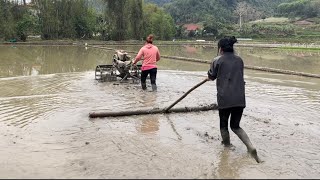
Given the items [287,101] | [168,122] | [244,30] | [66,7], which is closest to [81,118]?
[168,122]

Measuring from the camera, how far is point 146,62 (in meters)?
11.0

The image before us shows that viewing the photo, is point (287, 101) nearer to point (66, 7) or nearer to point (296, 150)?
point (296, 150)

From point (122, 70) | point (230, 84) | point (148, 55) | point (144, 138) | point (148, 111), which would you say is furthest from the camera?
point (122, 70)

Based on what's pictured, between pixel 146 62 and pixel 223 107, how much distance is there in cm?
578

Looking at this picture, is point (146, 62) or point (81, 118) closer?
point (81, 118)

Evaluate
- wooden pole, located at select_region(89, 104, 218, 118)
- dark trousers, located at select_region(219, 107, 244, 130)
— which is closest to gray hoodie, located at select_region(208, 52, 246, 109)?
dark trousers, located at select_region(219, 107, 244, 130)

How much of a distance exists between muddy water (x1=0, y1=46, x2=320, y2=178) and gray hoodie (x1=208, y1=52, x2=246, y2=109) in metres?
0.78

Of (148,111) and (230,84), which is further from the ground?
(230,84)

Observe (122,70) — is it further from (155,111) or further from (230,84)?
(230,84)

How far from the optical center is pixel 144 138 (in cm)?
623

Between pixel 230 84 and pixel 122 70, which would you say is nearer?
pixel 230 84

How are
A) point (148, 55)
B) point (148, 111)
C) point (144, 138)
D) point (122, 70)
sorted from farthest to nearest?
point (122, 70), point (148, 55), point (148, 111), point (144, 138)

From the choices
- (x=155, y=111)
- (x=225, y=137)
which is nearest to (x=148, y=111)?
(x=155, y=111)

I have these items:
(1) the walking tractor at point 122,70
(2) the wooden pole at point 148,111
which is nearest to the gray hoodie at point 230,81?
(2) the wooden pole at point 148,111
